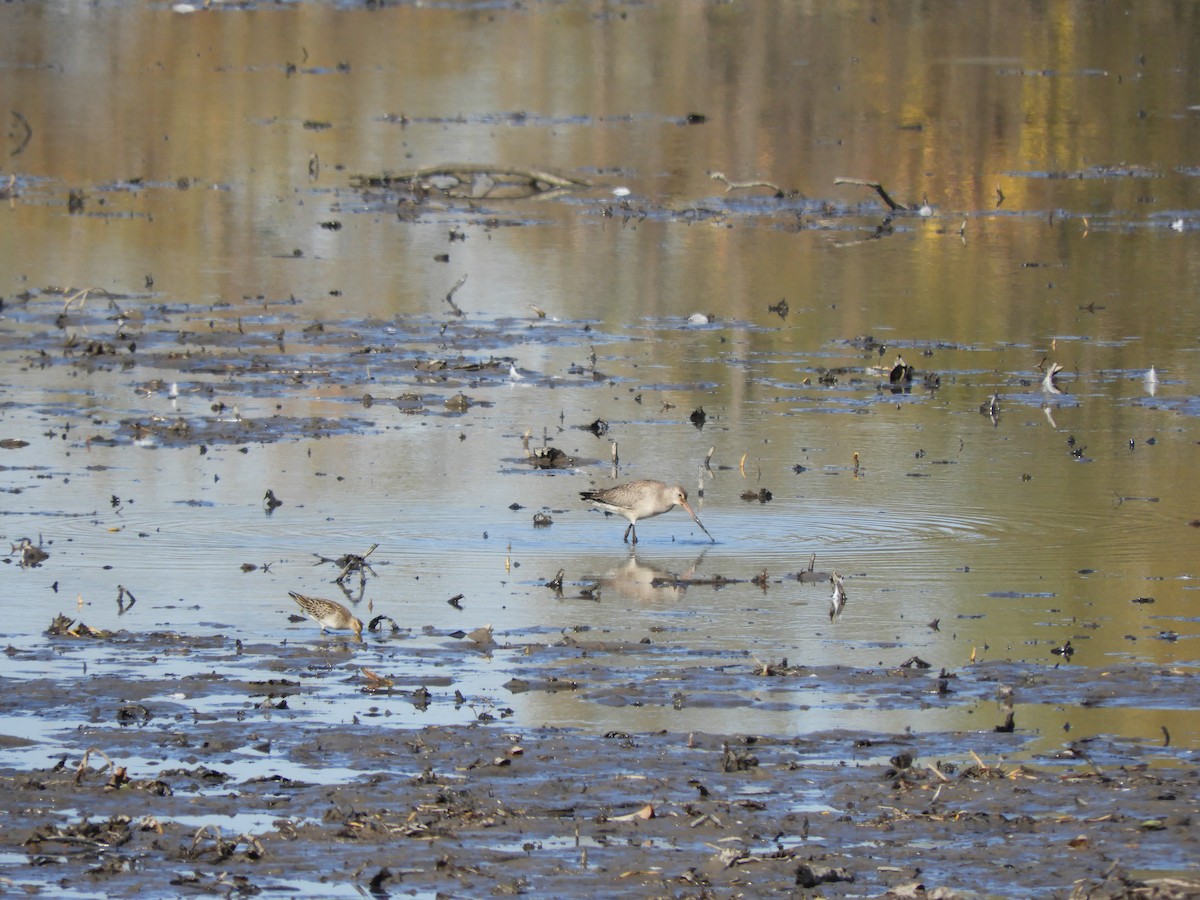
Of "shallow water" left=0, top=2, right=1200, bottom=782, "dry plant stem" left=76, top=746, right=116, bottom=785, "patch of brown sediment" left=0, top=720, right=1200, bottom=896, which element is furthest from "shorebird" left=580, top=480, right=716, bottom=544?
"dry plant stem" left=76, top=746, right=116, bottom=785

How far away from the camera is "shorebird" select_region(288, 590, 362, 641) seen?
10.5 m

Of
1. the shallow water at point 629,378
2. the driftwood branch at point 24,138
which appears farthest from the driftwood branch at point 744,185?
the driftwood branch at point 24,138

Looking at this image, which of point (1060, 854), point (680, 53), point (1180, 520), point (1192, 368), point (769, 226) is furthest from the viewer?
point (680, 53)

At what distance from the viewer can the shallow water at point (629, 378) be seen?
11070mm

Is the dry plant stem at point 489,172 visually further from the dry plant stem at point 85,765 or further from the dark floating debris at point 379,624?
→ the dry plant stem at point 85,765

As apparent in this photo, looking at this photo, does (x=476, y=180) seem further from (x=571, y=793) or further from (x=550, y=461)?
(x=571, y=793)

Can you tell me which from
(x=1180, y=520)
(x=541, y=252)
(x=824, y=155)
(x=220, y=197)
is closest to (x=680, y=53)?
(x=824, y=155)

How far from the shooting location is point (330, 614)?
34.8 ft

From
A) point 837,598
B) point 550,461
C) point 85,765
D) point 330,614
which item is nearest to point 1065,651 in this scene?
point 837,598

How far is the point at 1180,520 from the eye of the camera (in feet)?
43.5

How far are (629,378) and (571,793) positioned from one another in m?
10.0

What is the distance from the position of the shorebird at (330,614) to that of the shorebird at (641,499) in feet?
8.31

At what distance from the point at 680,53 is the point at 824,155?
15914 millimetres

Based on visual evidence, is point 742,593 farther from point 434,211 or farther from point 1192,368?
point 434,211
